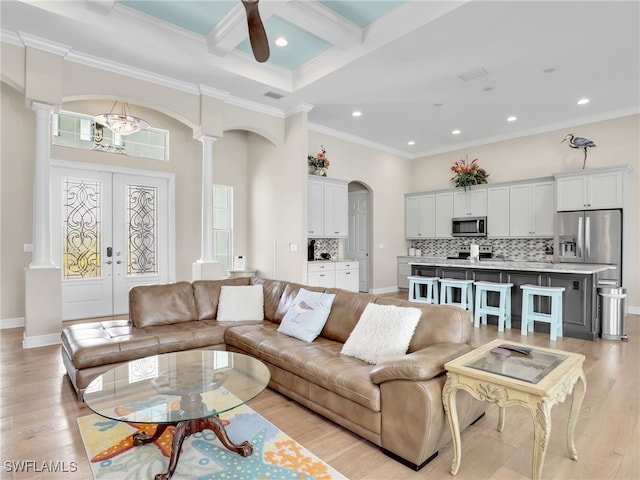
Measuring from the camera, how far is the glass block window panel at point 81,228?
5.57m

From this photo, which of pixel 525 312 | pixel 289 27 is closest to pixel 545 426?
pixel 525 312

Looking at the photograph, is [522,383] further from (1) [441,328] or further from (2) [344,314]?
(2) [344,314]

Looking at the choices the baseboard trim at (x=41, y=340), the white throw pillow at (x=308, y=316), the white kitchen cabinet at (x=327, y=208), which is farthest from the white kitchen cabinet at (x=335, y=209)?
the baseboard trim at (x=41, y=340)

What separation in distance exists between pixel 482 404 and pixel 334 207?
5093mm

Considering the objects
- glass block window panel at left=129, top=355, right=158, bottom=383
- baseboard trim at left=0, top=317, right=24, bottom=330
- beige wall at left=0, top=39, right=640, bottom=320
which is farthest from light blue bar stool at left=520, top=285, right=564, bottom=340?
baseboard trim at left=0, top=317, right=24, bottom=330

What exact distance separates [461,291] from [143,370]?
486cm

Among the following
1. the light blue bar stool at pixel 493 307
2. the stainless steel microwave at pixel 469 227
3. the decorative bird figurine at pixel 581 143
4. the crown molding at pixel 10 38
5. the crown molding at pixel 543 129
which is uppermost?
the crown molding at pixel 10 38

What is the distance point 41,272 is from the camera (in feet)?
14.0

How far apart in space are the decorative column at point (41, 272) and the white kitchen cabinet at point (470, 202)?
7398 millimetres

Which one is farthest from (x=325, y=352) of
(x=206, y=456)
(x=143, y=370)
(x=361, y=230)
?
(x=361, y=230)

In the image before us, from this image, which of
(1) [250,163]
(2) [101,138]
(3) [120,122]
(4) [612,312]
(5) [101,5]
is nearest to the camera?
(5) [101,5]

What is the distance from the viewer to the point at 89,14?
12.7 ft

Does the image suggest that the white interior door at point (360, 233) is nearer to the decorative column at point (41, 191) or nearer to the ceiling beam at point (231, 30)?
the ceiling beam at point (231, 30)

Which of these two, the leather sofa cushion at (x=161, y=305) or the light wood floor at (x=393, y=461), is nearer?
the light wood floor at (x=393, y=461)
